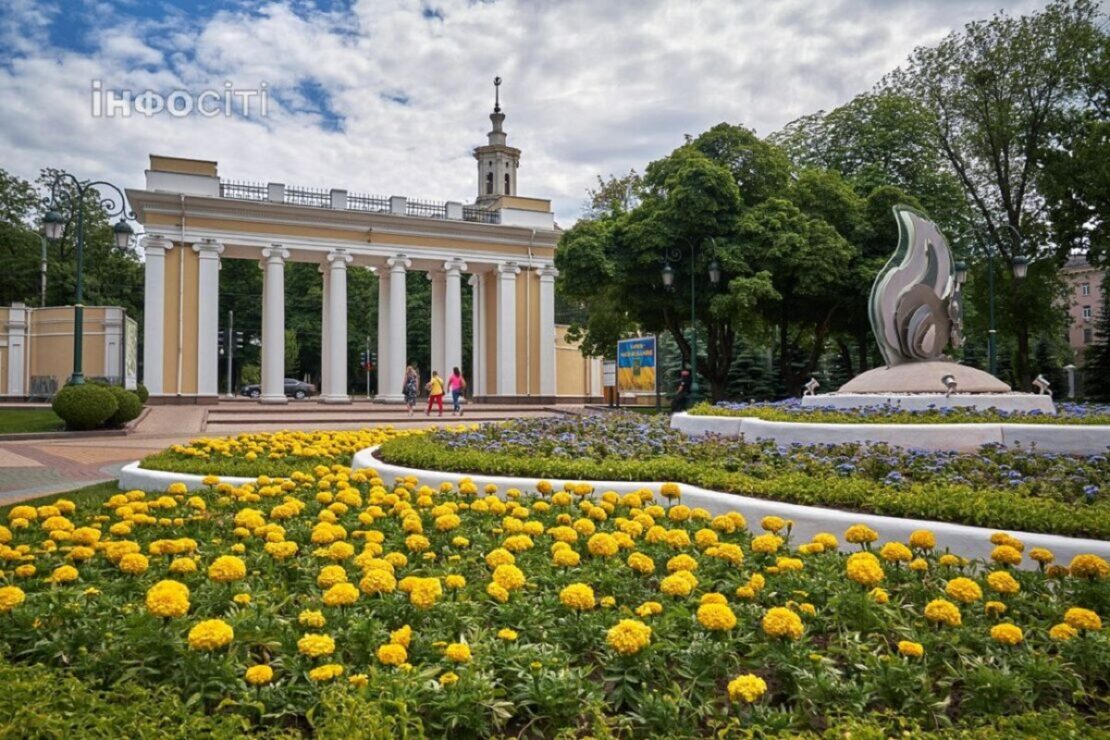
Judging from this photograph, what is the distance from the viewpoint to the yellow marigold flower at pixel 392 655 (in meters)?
2.54

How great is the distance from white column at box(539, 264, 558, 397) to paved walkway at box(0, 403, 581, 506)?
8.05 ft

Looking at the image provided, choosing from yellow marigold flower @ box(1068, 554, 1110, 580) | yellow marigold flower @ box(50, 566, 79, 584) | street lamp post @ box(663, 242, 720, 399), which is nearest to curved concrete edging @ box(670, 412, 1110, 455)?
yellow marigold flower @ box(1068, 554, 1110, 580)

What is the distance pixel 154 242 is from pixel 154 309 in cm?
253

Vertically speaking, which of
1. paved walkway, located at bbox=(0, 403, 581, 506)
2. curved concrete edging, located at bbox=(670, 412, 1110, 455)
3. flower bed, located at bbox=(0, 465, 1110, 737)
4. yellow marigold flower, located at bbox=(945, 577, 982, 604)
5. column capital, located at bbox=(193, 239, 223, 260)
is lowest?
paved walkway, located at bbox=(0, 403, 581, 506)

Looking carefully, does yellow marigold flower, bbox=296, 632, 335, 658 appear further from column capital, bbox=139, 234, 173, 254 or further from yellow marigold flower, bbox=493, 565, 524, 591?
column capital, bbox=139, 234, 173, 254

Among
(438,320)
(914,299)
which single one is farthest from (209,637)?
(438,320)

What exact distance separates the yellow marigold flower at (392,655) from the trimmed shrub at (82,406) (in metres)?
18.9

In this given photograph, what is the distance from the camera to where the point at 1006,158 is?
93.3 feet

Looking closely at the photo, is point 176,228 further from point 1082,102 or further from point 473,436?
point 1082,102

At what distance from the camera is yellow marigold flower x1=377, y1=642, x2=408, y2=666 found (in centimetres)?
254

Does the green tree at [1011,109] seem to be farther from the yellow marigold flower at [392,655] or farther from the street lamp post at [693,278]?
the yellow marigold flower at [392,655]

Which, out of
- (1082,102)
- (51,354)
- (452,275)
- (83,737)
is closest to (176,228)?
(51,354)

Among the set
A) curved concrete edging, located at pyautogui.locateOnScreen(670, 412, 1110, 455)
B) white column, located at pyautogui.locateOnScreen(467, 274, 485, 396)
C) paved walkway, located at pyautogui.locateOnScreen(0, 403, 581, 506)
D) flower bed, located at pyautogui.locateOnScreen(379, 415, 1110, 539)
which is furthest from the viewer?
white column, located at pyautogui.locateOnScreen(467, 274, 485, 396)

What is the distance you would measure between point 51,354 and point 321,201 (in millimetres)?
12735
